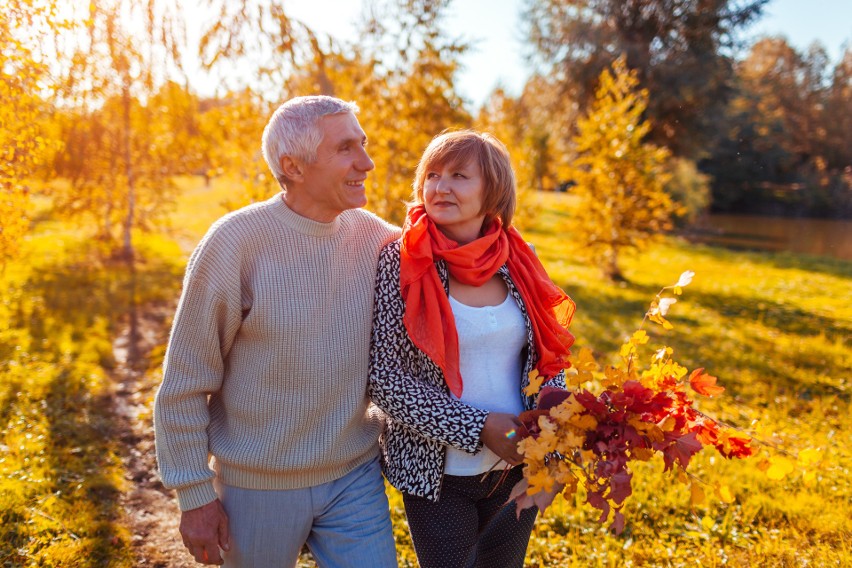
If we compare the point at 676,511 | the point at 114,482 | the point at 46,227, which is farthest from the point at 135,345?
the point at 46,227

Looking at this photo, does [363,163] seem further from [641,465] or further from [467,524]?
[641,465]

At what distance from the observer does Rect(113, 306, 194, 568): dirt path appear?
3.43 m

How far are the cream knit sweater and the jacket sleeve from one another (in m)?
0.08

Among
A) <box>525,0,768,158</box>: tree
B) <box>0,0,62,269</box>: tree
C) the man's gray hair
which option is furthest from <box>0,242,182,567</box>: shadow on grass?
<box>525,0,768,158</box>: tree

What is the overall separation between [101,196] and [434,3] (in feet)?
25.1

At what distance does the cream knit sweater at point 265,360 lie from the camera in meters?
1.95

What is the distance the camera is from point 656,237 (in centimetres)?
1201

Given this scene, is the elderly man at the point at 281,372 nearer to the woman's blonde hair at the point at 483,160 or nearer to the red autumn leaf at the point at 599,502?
the woman's blonde hair at the point at 483,160

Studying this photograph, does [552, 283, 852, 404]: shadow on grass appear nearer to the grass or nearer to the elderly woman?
Result: the grass

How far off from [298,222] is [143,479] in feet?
9.72

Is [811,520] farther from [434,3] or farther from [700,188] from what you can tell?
[700,188]

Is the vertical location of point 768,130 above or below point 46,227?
above

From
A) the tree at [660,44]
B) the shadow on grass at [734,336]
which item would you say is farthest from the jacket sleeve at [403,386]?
the tree at [660,44]

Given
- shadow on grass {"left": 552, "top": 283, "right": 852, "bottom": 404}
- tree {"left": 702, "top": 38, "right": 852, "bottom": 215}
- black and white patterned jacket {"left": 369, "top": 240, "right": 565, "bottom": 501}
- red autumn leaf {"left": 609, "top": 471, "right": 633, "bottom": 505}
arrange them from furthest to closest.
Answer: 1. tree {"left": 702, "top": 38, "right": 852, "bottom": 215}
2. shadow on grass {"left": 552, "top": 283, "right": 852, "bottom": 404}
3. black and white patterned jacket {"left": 369, "top": 240, "right": 565, "bottom": 501}
4. red autumn leaf {"left": 609, "top": 471, "right": 633, "bottom": 505}
